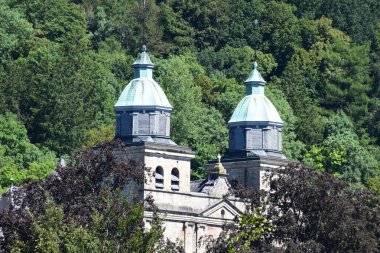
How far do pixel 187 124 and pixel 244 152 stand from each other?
25562 mm

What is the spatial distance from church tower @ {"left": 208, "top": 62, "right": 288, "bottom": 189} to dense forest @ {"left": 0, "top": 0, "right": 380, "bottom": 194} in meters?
15.1

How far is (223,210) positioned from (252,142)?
15.4ft

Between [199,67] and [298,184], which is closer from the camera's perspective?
[298,184]

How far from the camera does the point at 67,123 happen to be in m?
171

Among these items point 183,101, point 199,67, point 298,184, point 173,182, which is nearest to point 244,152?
point 173,182

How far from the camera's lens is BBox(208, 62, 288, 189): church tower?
140 m

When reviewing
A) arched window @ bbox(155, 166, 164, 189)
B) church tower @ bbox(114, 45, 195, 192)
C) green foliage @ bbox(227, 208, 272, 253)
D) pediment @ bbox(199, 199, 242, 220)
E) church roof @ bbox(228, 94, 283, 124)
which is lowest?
green foliage @ bbox(227, 208, 272, 253)

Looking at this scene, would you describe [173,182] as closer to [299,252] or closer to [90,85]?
[299,252]

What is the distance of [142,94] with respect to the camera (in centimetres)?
13362

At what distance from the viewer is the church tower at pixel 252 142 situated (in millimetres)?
139625

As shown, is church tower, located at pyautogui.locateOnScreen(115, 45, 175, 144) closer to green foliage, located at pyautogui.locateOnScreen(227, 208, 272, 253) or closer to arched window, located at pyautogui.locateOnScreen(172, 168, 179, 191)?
arched window, located at pyautogui.locateOnScreen(172, 168, 179, 191)

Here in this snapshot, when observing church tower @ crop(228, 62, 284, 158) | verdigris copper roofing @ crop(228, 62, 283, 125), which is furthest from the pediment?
verdigris copper roofing @ crop(228, 62, 283, 125)

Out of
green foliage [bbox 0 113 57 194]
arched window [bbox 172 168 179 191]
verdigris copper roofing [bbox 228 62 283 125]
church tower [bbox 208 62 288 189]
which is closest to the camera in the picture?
arched window [bbox 172 168 179 191]

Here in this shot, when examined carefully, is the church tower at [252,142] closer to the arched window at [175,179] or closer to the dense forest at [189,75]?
the arched window at [175,179]
